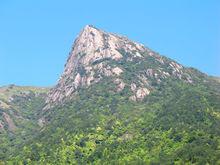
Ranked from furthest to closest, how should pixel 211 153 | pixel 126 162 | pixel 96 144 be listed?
pixel 96 144 → pixel 126 162 → pixel 211 153

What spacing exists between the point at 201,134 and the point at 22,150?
72937mm

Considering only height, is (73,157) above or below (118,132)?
below

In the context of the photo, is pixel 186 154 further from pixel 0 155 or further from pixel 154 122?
pixel 0 155

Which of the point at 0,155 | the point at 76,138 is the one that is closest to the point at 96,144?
the point at 76,138

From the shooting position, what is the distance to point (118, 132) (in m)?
191

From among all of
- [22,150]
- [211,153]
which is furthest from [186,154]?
[22,150]

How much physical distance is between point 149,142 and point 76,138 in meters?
32.5

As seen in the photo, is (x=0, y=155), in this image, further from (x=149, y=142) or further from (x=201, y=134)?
(x=201, y=134)

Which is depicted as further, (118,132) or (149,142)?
(118,132)

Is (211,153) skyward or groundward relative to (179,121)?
groundward

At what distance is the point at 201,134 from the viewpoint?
17012cm

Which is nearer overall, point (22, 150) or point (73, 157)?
point (73, 157)

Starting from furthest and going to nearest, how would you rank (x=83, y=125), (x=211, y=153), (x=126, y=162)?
(x=83, y=125), (x=126, y=162), (x=211, y=153)

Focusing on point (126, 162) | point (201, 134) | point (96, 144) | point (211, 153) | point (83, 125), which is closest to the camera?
point (211, 153)
